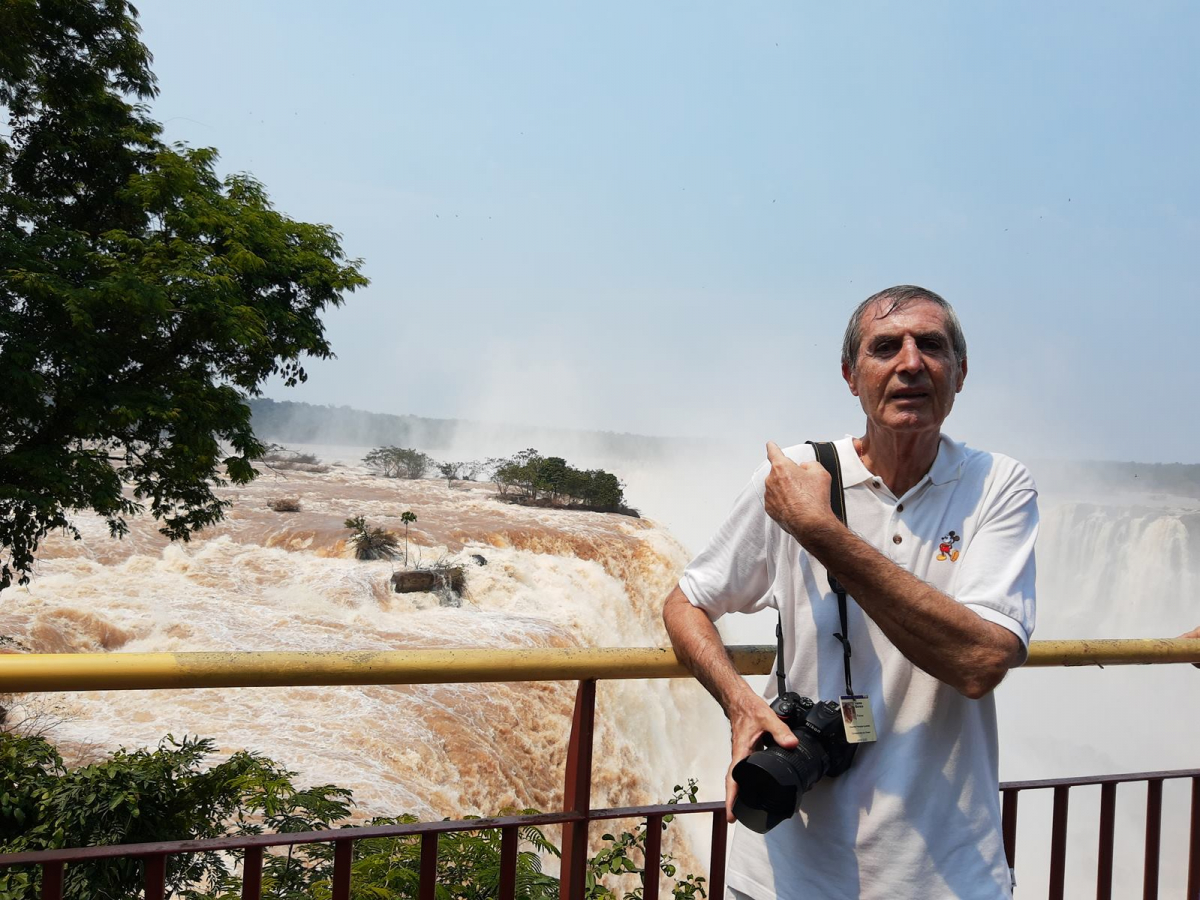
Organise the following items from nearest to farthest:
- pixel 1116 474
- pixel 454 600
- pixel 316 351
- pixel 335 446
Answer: pixel 316 351 < pixel 454 600 < pixel 1116 474 < pixel 335 446

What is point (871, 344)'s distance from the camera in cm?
165

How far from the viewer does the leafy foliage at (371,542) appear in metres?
17.7

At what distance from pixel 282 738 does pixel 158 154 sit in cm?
654

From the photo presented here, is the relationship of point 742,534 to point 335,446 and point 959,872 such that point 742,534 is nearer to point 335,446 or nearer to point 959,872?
point 959,872

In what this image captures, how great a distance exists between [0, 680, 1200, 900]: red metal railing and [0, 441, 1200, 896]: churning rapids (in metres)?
7.82

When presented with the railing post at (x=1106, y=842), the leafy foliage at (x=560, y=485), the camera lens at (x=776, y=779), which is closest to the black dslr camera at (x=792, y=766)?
the camera lens at (x=776, y=779)

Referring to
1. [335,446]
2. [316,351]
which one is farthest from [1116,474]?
[316,351]

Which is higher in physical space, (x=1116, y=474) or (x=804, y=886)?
(x=1116, y=474)

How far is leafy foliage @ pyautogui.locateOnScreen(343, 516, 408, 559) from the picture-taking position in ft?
57.9

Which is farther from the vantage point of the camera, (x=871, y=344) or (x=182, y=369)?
(x=182, y=369)

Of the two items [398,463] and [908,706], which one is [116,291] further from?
[398,463]

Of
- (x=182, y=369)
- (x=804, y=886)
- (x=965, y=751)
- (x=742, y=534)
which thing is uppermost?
(x=182, y=369)

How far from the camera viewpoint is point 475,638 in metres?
14.6

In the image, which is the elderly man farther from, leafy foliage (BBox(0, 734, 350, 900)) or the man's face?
leafy foliage (BBox(0, 734, 350, 900))
